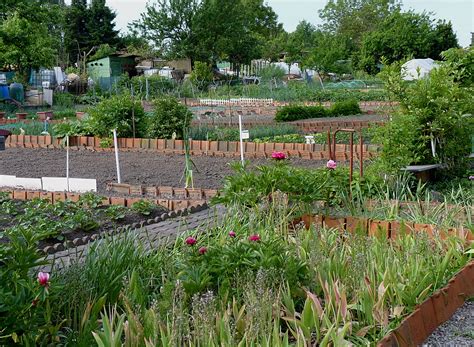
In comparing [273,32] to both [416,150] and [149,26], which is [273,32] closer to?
[149,26]

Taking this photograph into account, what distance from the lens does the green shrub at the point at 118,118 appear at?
41.7 ft

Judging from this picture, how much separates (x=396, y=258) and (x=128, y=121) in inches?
366

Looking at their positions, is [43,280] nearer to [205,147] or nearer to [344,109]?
[205,147]

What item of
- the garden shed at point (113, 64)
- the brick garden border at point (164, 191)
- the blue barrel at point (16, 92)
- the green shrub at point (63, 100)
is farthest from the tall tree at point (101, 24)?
the brick garden border at point (164, 191)

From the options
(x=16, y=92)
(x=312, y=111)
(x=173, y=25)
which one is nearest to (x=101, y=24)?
(x=173, y=25)

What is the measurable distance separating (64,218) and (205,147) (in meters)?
5.39

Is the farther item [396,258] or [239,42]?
[239,42]

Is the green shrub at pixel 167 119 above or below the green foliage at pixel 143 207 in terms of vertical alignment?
above

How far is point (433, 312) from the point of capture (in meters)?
3.85

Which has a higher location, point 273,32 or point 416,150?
point 273,32

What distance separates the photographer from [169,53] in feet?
176

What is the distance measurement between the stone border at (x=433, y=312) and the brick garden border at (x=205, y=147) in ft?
17.3

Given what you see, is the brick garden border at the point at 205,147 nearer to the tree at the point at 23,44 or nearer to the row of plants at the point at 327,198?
the row of plants at the point at 327,198

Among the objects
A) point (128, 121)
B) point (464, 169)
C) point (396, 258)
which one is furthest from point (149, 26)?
point (396, 258)
